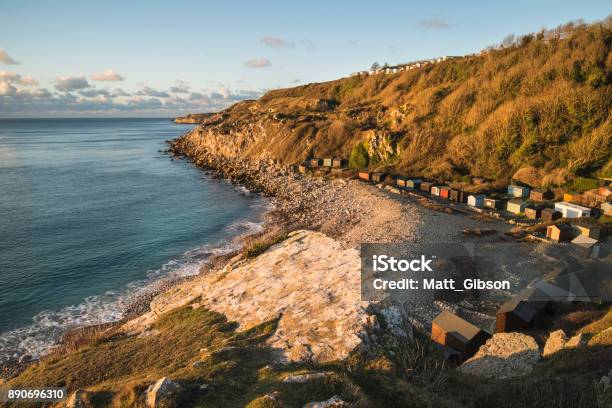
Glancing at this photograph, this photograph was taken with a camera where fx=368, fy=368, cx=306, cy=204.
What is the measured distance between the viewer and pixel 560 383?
40.7ft

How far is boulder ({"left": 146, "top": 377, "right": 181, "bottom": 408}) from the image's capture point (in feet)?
34.7

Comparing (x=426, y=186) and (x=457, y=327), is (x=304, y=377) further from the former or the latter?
(x=426, y=186)

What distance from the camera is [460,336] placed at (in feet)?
A: 64.8

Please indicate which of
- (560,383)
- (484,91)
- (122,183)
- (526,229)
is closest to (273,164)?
(122,183)

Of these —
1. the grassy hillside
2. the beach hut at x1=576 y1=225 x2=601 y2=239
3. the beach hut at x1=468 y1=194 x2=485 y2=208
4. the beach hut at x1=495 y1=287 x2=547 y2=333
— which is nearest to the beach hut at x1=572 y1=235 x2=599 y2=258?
the beach hut at x1=576 y1=225 x2=601 y2=239

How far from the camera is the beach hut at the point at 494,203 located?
4472cm

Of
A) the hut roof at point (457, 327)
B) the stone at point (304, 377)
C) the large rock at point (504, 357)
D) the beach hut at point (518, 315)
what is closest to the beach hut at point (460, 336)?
the hut roof at point (457, 327)

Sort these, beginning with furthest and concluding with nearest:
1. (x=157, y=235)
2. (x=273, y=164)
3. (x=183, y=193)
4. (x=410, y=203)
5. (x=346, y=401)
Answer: (x=273, y=164)
(x=183, y=193)
(x=410, y=203)
(x=157, y=235)
(x=346, y=401)

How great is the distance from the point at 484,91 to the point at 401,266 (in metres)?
57.3

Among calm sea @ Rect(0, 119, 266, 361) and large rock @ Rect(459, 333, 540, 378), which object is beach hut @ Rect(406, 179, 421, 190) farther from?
large rock @ Rect(459, 333, 540, 378)

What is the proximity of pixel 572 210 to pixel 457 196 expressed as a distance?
41.7 ft

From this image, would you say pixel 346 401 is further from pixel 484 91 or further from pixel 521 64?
pixel 521 64

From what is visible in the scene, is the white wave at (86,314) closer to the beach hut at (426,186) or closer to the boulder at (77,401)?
the boulder at (77,401)

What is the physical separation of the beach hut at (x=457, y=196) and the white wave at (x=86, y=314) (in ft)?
102
